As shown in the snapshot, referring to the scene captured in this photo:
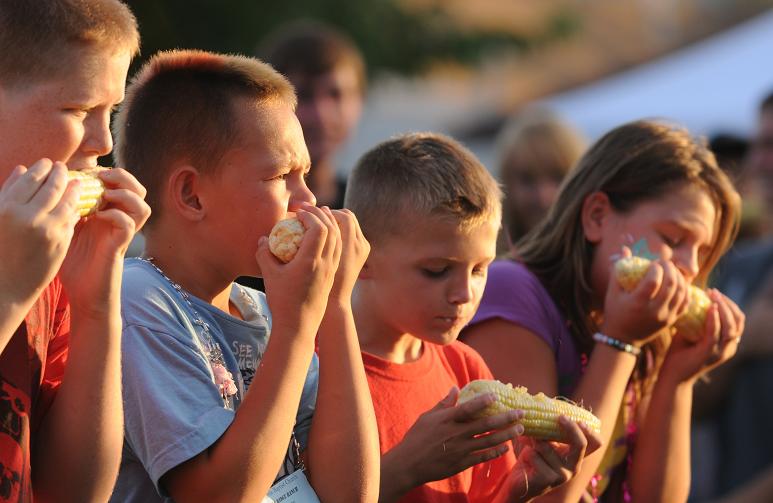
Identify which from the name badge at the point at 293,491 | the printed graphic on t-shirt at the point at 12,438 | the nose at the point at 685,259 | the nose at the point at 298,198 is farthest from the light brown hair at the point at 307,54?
the printed graphic on t-shirt at the point at 12,438

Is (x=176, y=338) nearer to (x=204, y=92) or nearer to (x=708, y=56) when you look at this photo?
(x=204, y=92)

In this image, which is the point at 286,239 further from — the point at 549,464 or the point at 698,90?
the point at 698,90

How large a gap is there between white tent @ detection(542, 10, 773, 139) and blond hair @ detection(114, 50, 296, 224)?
10283mm

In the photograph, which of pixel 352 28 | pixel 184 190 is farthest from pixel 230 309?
pixel 352 28

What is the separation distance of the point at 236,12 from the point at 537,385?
31.4 ft

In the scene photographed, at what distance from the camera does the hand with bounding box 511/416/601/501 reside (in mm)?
3536

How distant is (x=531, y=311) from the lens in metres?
4.25

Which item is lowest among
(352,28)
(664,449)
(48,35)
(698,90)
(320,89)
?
(698,90)

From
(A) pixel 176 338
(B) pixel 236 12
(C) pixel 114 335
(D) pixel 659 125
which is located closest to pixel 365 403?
(A) pixel 176 338

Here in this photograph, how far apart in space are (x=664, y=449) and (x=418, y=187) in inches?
60.3

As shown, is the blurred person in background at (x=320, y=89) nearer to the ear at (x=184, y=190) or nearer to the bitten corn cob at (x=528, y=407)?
the bitten corn cob at (x=528, y=407)

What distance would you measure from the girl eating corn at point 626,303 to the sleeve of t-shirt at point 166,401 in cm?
151

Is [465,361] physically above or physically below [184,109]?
below

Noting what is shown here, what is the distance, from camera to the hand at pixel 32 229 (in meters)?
2.43
